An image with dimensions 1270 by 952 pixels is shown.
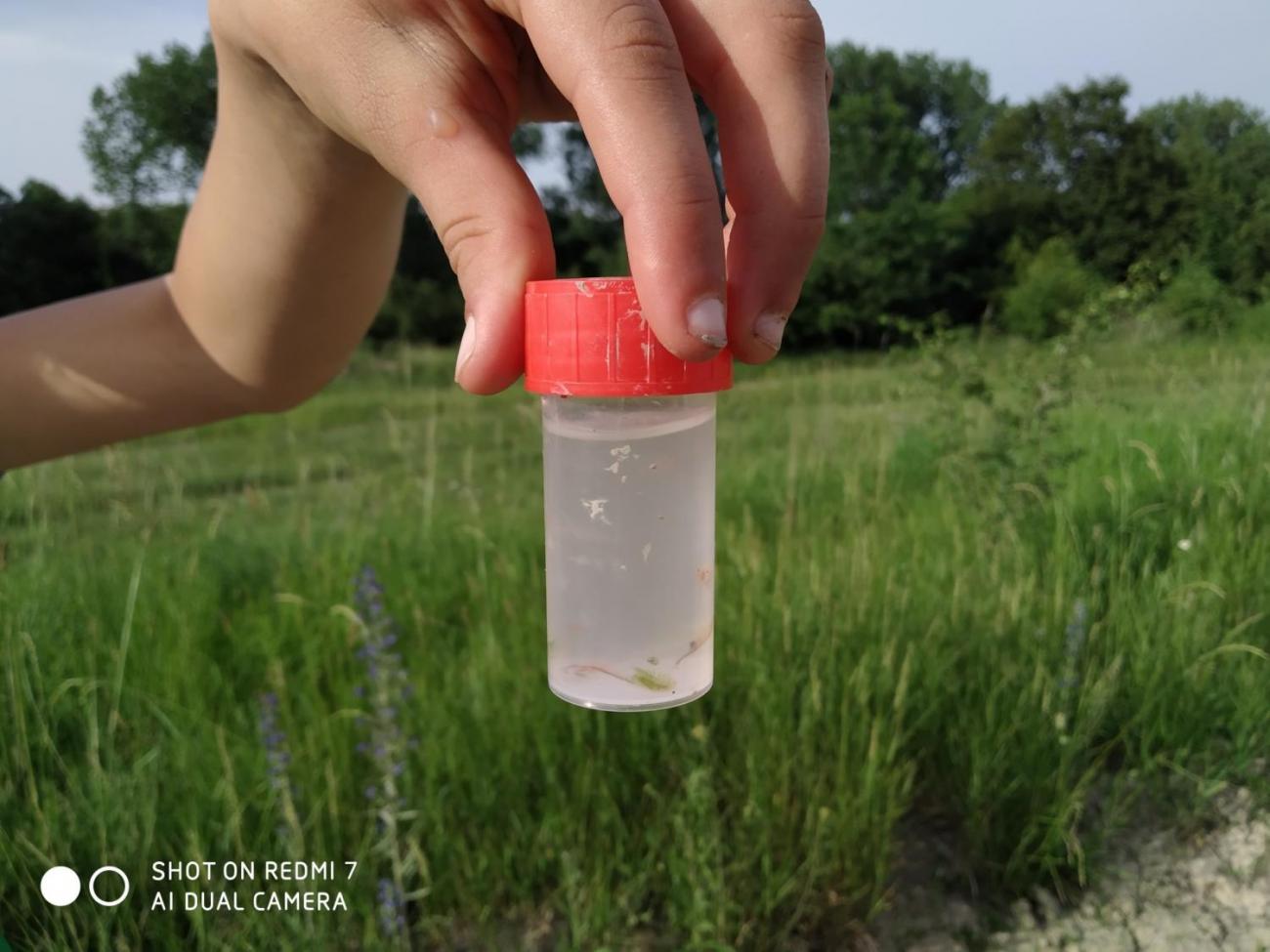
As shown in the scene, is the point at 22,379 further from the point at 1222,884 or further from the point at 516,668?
the point at 1222,884

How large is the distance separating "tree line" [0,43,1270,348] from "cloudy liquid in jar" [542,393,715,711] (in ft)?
18.6

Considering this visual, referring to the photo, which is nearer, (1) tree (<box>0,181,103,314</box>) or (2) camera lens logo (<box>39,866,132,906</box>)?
(2) camera lens logo (<box>39,866,132,906</box>)

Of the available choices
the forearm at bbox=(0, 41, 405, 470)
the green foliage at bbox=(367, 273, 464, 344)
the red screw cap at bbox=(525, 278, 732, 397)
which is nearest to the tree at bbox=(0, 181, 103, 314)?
the green foliage at bbox=(367, 273, 464, 344)

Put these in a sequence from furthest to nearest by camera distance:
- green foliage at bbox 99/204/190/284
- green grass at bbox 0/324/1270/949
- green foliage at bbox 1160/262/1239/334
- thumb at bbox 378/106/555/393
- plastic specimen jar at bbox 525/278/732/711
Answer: green foliage at bbox 99/204/190/284, green foliage at bbox 1160/262/1239/334, green grass at bbox 0/324/1270/949, plastic specimen jar at bbox 525/278/732/711, thumb at bbox 378/106/555/393

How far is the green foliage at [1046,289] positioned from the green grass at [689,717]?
15.4 feet

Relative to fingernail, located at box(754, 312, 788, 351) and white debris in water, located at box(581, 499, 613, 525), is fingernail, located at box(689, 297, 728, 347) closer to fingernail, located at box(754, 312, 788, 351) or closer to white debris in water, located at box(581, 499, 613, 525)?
fingernail, located at box(754, 312, 788, 351)

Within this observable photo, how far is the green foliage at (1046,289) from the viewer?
7.29 meters

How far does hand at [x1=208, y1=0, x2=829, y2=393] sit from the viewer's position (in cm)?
73

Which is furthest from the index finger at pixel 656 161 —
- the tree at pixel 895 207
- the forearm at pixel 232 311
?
the tree at pixel 895 207

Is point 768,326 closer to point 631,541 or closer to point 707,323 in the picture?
point 707,323

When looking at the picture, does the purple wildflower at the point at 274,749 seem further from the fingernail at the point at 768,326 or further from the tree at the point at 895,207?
the tree at the point at 895,207

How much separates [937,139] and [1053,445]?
6.89 meters

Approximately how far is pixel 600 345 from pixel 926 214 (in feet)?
30.7

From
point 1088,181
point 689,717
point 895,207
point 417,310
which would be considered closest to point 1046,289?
point 1088,181
